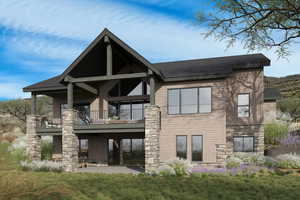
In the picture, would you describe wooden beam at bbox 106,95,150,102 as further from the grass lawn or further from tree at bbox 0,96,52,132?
tree at bbox 0,96,52,132

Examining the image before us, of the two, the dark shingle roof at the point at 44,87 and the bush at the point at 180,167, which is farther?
the dark shingle roof at the point at 44,87

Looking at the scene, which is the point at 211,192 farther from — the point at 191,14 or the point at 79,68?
the point at 79,68

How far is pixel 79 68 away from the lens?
60.4 feet

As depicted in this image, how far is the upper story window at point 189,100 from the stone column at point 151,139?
2.77 m

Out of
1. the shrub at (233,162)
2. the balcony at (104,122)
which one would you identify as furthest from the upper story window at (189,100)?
the shrub at (233,162)

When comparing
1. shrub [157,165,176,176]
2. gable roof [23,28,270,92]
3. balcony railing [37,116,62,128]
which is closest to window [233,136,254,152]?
gable roof [23,28,270,92]

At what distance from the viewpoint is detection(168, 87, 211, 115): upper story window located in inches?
719

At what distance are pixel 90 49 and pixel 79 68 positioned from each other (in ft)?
6.18

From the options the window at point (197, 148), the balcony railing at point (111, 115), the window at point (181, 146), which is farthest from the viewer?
the balcony railing at point (111, 115)

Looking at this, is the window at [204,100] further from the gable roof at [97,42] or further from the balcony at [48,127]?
Result: the balcony at [48,127]

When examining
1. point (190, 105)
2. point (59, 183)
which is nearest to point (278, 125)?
point (190, 105)

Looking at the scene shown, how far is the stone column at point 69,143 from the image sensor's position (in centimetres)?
1720

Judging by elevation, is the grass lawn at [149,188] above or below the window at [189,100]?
below

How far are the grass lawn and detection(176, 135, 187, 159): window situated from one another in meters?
4.87
